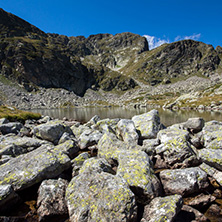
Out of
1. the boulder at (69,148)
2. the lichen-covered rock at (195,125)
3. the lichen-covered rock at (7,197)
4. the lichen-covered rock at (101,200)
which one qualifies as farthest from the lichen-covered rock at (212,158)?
the lichen-covered rock at (7,197)

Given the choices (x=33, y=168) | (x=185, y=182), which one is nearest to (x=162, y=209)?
(x=185, y=182)

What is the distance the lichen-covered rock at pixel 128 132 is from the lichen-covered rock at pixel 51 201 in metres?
8.00

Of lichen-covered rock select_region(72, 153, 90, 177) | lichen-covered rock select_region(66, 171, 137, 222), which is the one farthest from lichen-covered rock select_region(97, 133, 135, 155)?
lichen-covered rock select_region(66, 171, 137, 222)

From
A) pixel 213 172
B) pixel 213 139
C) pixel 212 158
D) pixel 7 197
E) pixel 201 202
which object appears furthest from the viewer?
pixel 213 139

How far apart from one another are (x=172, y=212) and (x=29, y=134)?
19280 mm

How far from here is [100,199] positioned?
19.0 feet

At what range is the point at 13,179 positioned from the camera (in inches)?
284

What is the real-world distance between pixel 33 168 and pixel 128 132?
9.21 m

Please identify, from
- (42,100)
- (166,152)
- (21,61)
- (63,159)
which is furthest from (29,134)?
(21,61)

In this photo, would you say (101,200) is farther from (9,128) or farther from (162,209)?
(9,128)

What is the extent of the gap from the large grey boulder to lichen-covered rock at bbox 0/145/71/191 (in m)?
2.05

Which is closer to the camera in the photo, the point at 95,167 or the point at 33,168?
the point at 95,167

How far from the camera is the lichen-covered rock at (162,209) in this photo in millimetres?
5344

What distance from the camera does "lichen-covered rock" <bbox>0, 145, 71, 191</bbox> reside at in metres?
7.27
